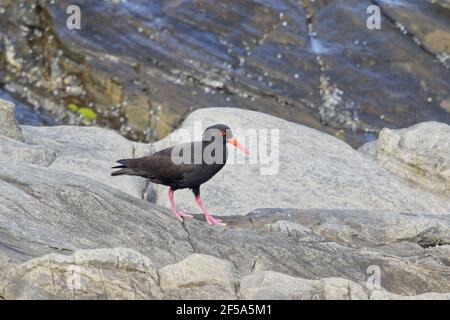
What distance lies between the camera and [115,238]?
11.3 meters

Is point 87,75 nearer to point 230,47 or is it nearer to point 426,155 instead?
point 230,47

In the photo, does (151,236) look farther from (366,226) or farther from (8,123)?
(8,123)

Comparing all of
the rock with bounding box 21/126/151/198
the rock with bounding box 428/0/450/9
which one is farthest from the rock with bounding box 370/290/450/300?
the rock with bounding box 428/0/450/9

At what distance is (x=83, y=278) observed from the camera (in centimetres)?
901

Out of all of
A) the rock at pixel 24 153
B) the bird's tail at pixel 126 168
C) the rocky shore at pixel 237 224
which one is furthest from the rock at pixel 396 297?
the rock at pixel 24 153

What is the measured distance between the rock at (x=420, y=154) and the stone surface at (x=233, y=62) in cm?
749

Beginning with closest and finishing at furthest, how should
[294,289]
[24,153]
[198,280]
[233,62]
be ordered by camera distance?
[294,289] < [198,280] < [24,153] < [233,62]

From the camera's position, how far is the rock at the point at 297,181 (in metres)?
17.1

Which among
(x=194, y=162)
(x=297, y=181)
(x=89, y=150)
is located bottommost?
(x=297, y=181)

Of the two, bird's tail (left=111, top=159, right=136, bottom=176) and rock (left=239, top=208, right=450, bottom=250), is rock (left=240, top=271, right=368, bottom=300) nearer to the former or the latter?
rock (left=239, top=208, right=450, bottom=250)

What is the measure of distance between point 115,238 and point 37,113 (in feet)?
52.0

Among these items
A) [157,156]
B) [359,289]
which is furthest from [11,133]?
[359,289]

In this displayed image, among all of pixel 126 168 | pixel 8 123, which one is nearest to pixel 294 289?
pixel 126 168

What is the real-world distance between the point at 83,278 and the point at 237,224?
209 inches
